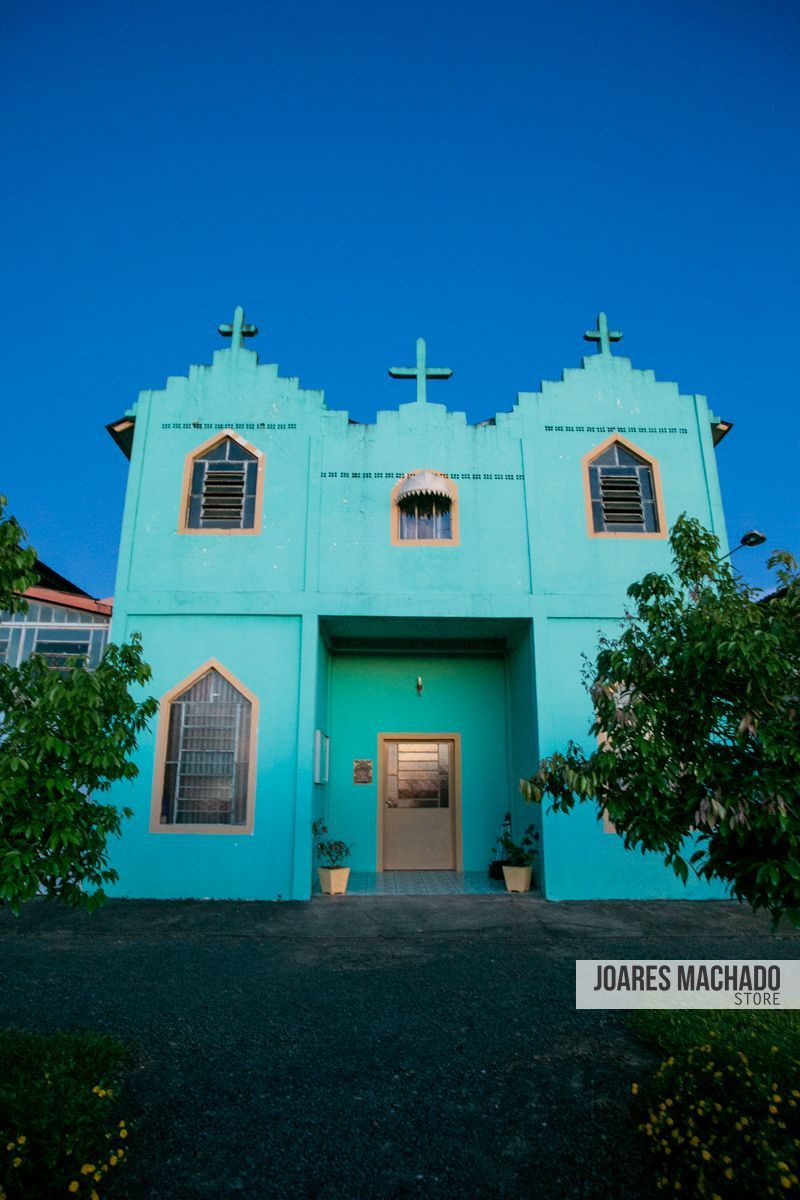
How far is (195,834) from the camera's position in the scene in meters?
8.70

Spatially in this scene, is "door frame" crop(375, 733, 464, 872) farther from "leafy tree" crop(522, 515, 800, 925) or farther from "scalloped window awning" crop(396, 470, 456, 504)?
"leafy tree" crop(522, 515, 800, 925)

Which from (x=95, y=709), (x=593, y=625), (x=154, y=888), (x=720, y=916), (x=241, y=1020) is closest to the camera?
(x=95, y=709)

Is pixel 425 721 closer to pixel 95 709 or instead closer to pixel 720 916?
pixel 720 916

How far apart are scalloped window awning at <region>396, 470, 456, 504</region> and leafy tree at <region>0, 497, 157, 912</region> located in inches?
245

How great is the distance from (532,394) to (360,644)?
196 inches

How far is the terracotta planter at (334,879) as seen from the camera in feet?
29.7

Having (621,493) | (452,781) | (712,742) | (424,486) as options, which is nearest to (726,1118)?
(712,742)

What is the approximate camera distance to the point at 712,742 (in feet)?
11.8

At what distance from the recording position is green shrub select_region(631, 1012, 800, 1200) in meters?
2.67

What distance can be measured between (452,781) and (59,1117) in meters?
8.20

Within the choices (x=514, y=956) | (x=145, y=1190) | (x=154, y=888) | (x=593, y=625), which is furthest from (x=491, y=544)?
(x=145, y=1190)

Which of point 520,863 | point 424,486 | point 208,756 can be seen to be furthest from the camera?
point 424,486

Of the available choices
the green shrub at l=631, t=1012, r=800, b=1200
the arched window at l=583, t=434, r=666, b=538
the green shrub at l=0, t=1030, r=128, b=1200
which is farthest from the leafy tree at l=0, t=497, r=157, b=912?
the arched window at l=583, t=434, r=666, b=538

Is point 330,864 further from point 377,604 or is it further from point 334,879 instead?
Answer: point 377,604
